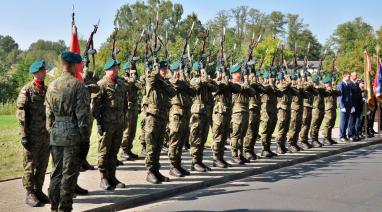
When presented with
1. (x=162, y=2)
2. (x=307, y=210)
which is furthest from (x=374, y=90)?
(x=162, y=2)

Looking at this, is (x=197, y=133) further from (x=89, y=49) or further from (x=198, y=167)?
(x=89, y=49)

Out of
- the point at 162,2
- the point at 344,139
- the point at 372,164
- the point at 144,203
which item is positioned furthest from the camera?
the point at 162,2

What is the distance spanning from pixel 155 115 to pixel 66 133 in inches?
110

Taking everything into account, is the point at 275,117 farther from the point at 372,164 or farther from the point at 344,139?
the point at 344,139

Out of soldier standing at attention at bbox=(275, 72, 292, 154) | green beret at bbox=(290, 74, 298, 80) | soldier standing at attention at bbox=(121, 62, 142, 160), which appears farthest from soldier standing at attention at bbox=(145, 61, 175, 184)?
green beret at bbox=(290, 74, 298, 80)

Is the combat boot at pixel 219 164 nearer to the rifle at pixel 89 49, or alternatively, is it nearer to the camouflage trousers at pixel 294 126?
the camouflage trousers at pixel 294 126

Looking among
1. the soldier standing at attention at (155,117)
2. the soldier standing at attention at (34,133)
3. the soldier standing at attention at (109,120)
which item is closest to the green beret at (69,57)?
the soldier standing at attention at (34,133)

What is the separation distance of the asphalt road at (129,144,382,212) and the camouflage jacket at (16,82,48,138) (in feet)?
6.15

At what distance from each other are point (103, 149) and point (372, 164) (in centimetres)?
659

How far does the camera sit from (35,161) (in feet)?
21.5

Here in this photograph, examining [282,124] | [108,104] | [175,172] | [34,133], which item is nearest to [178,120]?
[175,172]

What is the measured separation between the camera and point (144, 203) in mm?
6918

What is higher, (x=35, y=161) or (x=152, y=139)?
(x=152, y=139)

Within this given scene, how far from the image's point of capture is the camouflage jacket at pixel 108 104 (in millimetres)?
7266
